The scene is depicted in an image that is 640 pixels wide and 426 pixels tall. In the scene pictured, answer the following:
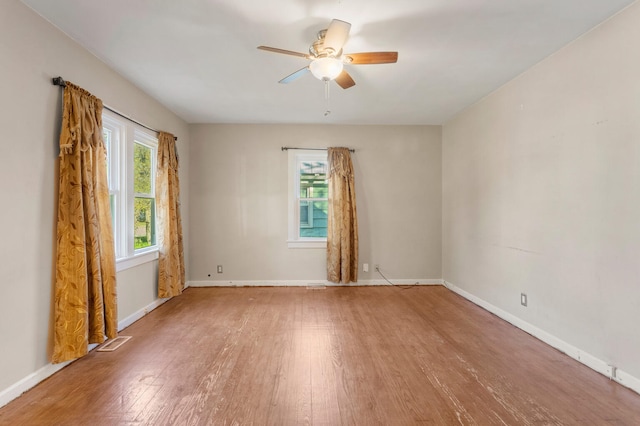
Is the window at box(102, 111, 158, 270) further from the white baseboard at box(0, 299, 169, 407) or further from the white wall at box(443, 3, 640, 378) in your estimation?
the white wall at box(443, 3, 640, 378)

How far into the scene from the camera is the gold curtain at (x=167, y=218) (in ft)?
12.7

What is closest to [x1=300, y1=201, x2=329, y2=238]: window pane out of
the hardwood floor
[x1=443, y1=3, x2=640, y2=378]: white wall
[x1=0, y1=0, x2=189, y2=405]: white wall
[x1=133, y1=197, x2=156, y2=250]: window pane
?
the hardwood floor

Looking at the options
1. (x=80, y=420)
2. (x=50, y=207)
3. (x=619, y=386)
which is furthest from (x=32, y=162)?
(x=619, y=386)

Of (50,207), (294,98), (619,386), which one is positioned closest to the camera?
(619,386)

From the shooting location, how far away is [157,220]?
3.93 m

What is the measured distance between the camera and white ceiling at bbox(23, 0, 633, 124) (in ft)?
6.78

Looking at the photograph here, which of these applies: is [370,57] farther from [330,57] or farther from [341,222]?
[341,222]

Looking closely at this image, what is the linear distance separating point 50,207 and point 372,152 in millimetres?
4051

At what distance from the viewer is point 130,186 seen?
336 centimetres

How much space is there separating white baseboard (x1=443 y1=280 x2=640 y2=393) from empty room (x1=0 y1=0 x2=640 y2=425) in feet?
0.06

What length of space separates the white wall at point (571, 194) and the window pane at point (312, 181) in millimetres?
2302

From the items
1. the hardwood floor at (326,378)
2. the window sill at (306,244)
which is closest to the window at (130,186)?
the hardwood floor at (326,378)

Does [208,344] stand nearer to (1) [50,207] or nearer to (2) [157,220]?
(1) [50,207]

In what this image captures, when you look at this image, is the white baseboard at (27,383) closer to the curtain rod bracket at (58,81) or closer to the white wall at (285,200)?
the curtain rod bracket at (58,81)
